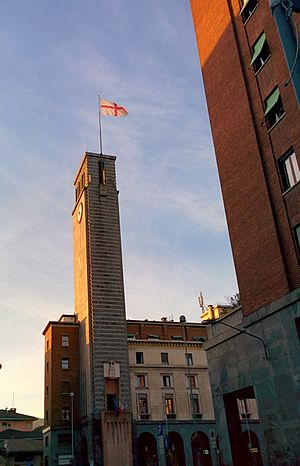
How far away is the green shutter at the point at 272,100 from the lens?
24991 millimetres

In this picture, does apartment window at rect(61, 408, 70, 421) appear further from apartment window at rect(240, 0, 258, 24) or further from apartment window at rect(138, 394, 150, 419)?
apartment window at rect(240, 0, 258, 24)

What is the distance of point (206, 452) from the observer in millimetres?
64062

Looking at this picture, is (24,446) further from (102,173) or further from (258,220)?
(258,220)

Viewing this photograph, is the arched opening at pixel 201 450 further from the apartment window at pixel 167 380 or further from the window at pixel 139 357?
the window at pixel 139 357

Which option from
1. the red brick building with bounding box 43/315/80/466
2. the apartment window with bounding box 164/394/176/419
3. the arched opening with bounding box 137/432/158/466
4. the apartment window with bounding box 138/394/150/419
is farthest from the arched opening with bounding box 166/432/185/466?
the red brick building with bounding box 43/315/80/466

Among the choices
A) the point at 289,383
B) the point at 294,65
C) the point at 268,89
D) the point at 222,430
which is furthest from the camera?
the point at 222,430

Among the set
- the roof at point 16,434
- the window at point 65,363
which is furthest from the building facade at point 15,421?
the window at point 65,363

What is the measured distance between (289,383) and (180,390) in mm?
49200

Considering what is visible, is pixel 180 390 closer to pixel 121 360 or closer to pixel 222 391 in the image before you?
pixel 121 360

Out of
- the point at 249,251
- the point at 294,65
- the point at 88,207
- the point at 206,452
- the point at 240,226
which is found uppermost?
the point at 88,207

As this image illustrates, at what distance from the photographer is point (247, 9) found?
28031 mm

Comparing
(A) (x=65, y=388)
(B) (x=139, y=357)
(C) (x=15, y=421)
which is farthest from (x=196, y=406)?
(C) (x=15, y=421)

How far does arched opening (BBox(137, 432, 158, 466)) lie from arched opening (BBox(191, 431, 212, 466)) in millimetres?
5154

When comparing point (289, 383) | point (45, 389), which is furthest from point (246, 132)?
point (45, 389)
